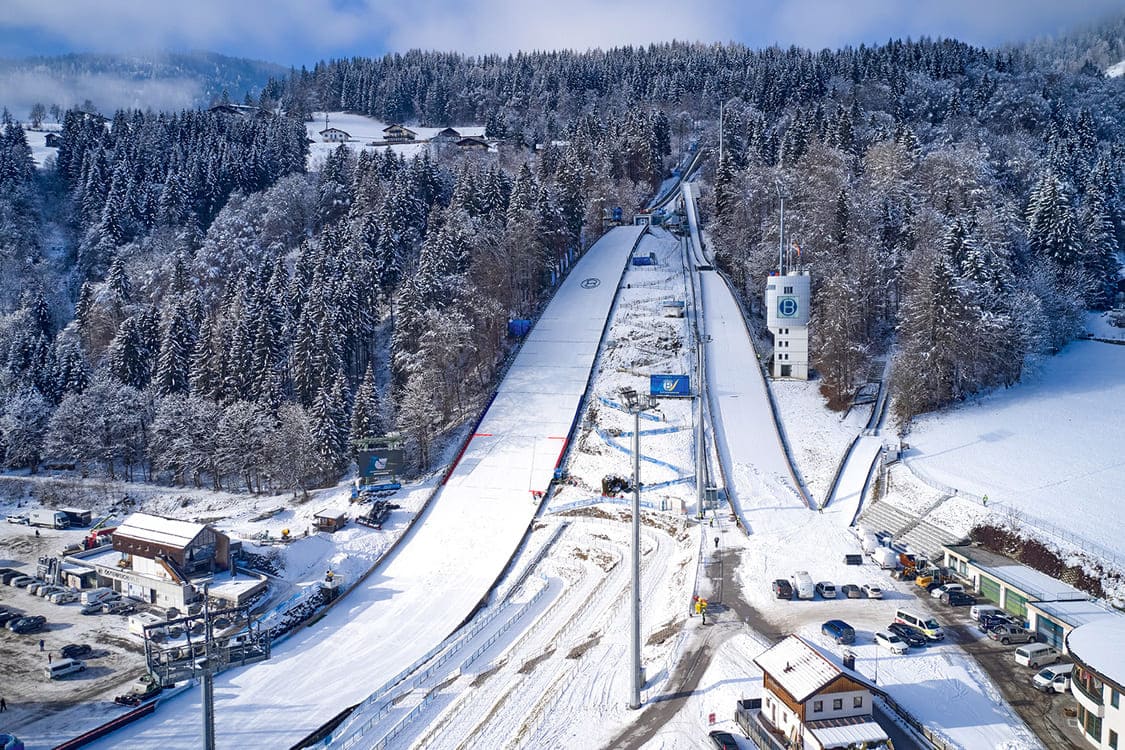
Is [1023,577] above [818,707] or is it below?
above

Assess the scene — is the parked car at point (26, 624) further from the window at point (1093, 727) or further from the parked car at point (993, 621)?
the window at point (1093, 727)

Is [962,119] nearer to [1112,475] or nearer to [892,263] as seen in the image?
[892,263]

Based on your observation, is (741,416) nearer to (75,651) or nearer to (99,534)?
(75,651)

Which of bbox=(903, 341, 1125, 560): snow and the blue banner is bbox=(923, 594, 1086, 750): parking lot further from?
A: the blue banner

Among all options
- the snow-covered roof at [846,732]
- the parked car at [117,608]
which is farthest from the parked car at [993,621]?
the parked car at [117,608]

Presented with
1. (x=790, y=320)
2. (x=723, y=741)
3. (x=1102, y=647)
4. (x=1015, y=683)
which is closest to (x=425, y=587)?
(x=723, y=741)

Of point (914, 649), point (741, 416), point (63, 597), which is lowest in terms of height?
point (63, 597)
